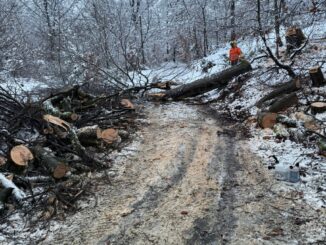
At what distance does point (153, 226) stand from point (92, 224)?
0.80 meters

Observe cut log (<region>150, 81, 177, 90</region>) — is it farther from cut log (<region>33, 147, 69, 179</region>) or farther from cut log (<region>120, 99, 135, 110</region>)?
cut log (<region>33, 147, 69, 179</region>)

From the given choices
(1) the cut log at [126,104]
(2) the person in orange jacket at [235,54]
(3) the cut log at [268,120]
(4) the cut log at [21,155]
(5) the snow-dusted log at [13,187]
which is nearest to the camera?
(5) the snow-dusted log at [13,187]

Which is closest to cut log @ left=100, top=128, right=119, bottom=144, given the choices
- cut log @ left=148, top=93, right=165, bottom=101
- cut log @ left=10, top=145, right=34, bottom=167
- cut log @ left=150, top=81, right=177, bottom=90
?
cut log @ left=10, top=145, right=34, bottom=167

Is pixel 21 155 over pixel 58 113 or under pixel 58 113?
under

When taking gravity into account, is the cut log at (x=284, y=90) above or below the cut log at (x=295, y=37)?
below

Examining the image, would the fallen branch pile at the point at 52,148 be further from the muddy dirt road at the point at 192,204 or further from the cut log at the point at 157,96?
the cut log at the point at 157,96

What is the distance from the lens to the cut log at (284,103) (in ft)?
27.7

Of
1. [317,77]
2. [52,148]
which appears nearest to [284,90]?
[317,77]

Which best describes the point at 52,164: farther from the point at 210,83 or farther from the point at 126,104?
the point at 210,83

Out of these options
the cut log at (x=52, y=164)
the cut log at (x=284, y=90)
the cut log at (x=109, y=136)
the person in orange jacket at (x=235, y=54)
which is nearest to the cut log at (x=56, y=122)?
the cut log at (x=109, y=136)

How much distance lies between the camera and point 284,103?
8461 mm

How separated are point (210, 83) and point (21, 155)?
766 centimetres

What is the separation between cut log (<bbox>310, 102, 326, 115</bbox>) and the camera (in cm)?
767

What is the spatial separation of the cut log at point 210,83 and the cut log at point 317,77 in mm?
3551
